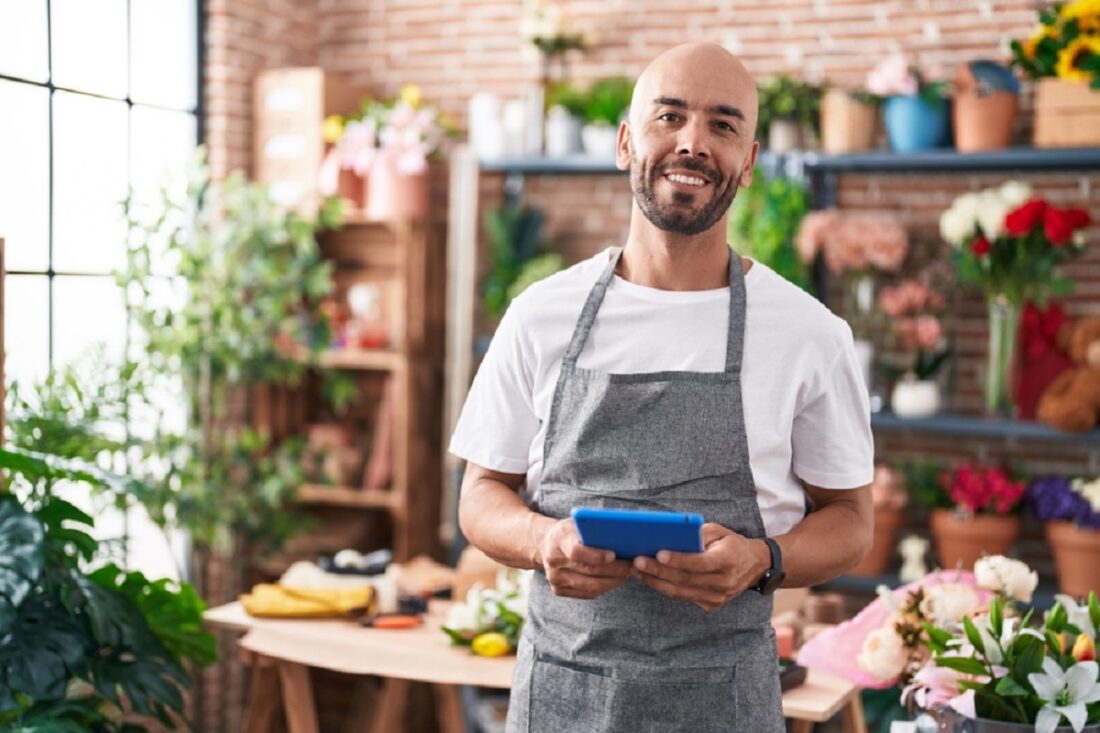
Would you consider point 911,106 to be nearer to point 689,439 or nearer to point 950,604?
point 950,604

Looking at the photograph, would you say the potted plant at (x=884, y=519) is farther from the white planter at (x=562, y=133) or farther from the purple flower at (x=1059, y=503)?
the white planter at (x=562, y=133)

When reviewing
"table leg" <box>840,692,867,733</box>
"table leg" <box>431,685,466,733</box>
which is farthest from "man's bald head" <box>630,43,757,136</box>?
"table leg" <box>431,685,466,733</box>

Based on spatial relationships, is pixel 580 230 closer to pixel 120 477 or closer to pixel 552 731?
pixel 120 477

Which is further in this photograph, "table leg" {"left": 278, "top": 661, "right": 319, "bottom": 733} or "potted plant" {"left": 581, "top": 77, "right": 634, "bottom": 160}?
"potted plant" {"left": 581, "top": 77, "right": 634, "bottom": 160}

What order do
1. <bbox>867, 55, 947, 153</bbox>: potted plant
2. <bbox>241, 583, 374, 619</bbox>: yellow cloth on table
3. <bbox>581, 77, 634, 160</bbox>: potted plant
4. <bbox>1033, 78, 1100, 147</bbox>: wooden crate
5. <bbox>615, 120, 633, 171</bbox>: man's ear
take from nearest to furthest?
<bbox>615, 120, 633, 171</bbox>: man's ear
<bbox>241, 583, 374, 619</bbox>: yellow cloth on table
<bbox>1033, 78, 1100, 147</bbox>: wooden crate
<bbox>867, 55, 947, 153</bbox>: potted plant
<bbox>581, 77, 634, 160</bbox>: potted plant

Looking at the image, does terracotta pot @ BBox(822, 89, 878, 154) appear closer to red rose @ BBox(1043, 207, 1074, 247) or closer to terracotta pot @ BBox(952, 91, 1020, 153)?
terracotta pot @ BBox(952, 91, 1020, 153)

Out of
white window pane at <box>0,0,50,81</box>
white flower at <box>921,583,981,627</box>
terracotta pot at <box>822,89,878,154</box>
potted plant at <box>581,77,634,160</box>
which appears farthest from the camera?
potted plant at <box>581,77,634,160</box>

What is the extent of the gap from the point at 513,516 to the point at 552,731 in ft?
1.09

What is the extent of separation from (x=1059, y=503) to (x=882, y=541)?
609mm

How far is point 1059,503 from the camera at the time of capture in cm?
437

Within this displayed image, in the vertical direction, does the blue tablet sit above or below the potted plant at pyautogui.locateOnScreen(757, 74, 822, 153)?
below

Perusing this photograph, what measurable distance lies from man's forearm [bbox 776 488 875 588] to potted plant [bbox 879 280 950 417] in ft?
8.96

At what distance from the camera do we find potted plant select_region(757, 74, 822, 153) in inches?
187

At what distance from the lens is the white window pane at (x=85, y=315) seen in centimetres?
439
